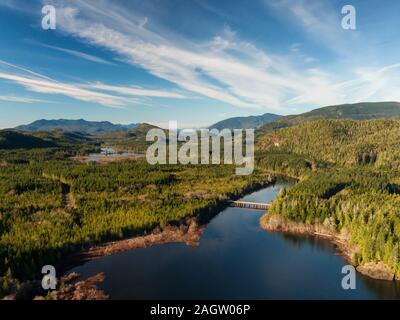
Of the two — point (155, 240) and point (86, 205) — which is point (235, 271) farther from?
point (86, 205)

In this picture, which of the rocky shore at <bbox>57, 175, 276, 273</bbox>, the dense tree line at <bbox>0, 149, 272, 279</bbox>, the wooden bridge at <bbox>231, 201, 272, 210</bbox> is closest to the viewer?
the dense tree line at <bbox>0, 149, 272, 279</bbox>

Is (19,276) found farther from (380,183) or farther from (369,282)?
(380,183)

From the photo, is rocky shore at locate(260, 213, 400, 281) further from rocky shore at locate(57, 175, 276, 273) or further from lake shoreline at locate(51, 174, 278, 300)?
rocky shore at locate(57, 175, 276, 273)

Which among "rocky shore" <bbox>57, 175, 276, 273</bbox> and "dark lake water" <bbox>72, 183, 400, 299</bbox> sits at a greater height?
"rocky shore" <bbox>57, 175, 276, 273</bbox>

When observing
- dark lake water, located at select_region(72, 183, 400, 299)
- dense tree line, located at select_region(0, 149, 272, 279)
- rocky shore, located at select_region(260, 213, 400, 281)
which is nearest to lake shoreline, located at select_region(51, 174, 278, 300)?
dense tree line, located at select_region(0, 149, 272, 279)

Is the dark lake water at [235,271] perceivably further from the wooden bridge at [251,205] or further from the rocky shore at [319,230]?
the wooden bridge at [251,205]

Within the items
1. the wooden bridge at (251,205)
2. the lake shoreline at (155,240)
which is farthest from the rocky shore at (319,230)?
the lake shoreline at (155,240)

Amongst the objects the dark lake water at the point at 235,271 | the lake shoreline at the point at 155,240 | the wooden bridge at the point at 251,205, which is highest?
the wooden bridge at the point at 251,205

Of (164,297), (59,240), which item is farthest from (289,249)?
(59,240)
